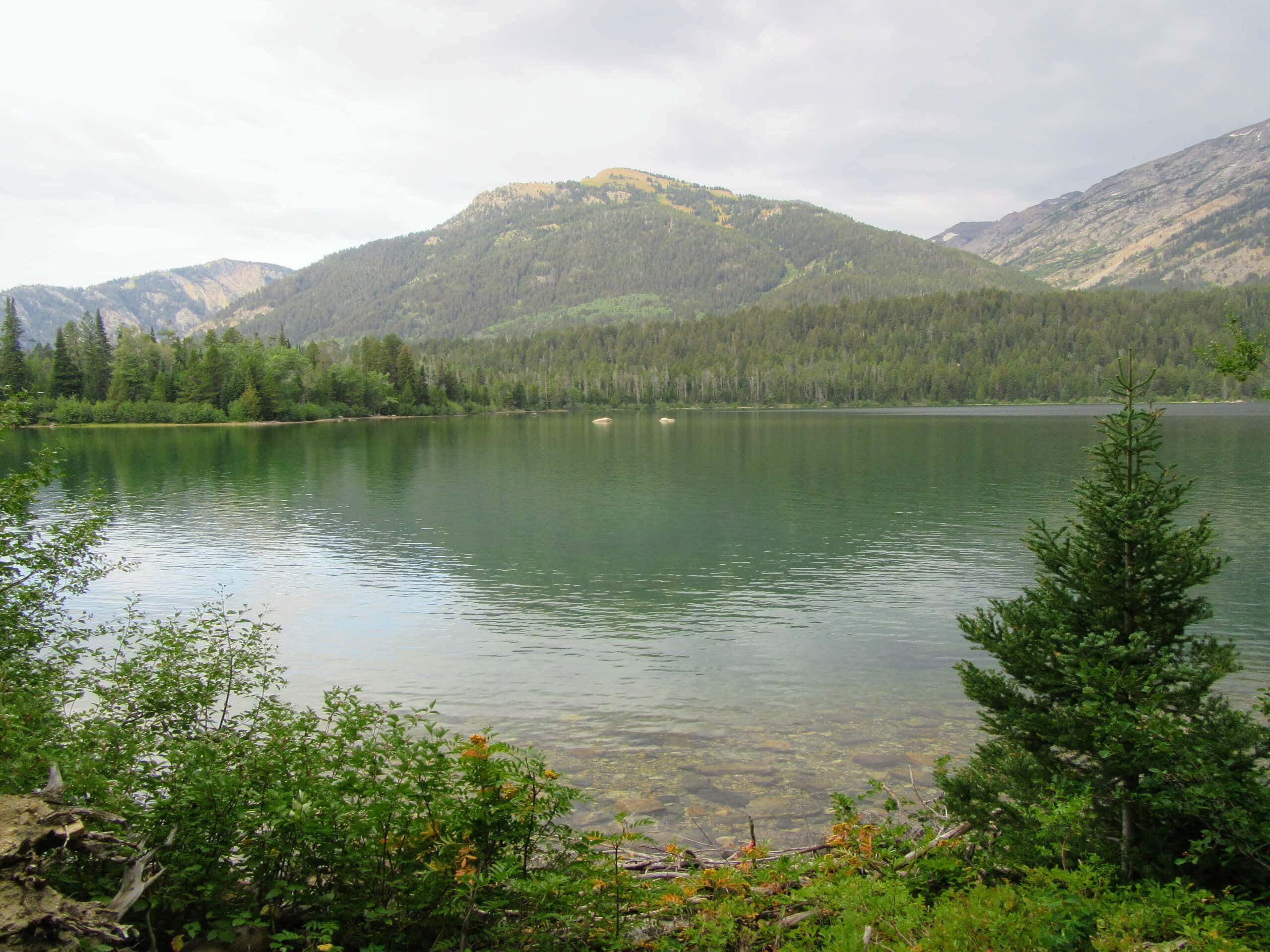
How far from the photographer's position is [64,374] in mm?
139500

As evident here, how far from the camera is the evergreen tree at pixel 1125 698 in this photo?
675 centimetres

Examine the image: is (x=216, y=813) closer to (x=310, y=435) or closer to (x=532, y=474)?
(x=532, y=474)

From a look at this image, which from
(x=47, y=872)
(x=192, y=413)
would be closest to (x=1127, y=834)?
(x=47, y=872)

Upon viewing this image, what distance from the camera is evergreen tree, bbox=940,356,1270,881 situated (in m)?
6.75

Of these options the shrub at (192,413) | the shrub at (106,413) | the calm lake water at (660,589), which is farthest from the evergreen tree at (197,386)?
the calm lake water at (660,589)

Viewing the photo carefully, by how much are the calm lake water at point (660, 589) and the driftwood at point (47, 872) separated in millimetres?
6948

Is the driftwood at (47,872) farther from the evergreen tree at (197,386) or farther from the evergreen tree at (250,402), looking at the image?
the evergreen tree at (197,386)

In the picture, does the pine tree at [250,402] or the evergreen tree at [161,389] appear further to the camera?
the evergreen tree at [161,389]

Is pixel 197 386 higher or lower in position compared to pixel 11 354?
lower

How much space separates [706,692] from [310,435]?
343 feet

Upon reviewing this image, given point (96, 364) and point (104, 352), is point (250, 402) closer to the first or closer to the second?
point (96, 364)

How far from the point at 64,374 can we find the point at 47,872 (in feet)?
552

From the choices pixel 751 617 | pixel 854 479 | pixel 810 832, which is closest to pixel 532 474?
pixel 854 479

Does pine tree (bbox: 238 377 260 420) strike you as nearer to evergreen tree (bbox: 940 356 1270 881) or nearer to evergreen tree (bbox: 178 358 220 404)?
evergreen tree (bbox: 178 358 220 404)
